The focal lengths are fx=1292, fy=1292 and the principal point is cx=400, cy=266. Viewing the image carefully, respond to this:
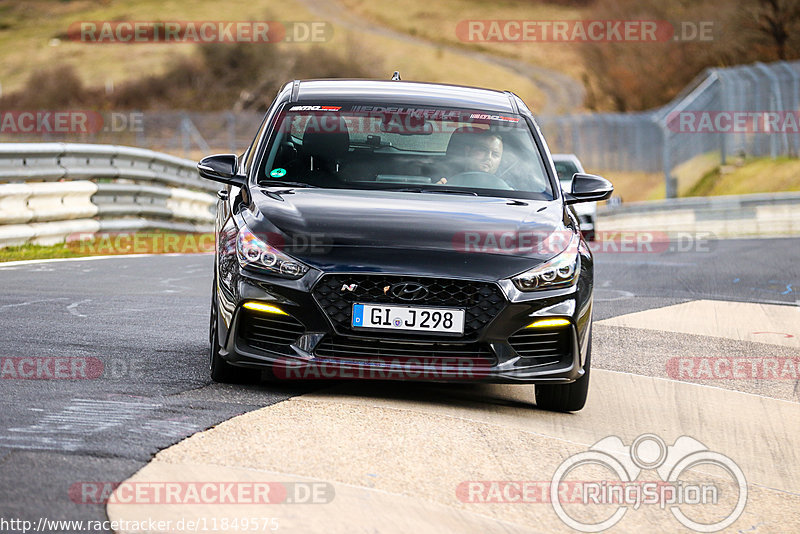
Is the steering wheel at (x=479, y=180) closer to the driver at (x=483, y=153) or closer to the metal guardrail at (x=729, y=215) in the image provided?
the driver at (x=483, y=153)

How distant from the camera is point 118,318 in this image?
29.9 feet

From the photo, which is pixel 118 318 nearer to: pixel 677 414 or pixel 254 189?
pixel 254 189

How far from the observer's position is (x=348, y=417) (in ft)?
19.3

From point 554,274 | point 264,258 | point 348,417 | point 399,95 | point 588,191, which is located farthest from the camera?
point 399,95

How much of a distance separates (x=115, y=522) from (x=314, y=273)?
2147mm

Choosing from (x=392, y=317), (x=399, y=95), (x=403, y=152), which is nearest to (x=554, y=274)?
(x=392, y=317)

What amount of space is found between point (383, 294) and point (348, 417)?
617mm

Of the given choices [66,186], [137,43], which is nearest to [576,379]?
[66,186]

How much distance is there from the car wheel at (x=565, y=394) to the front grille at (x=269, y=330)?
1.38m

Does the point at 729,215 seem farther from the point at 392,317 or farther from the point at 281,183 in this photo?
the point at 392,317

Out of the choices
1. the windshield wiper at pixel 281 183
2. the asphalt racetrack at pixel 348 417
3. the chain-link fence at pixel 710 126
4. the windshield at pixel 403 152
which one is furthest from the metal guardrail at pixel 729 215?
the windshield wiper at pixel 281 183

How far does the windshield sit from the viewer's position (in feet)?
23.6

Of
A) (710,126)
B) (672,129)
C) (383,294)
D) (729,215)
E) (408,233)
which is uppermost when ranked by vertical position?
(710,126)

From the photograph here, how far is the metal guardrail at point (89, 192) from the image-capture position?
14.4m
